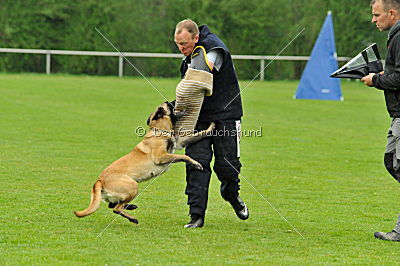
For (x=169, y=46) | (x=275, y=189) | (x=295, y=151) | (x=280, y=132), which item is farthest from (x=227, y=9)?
(x=275, y=189)

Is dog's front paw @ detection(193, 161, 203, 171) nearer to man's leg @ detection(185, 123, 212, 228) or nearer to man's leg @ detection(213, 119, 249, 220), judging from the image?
man's leg @ detection(185, 123, 212, 228)

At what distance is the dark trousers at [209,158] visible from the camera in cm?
700

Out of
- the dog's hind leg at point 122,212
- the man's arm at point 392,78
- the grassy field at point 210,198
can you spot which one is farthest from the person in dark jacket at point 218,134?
the man's arm at point 392,78

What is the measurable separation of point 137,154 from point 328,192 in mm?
3344

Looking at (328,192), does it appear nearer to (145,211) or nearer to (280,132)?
(145,211)

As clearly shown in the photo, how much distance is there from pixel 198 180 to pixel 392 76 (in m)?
2.15

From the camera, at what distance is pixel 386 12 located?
6301mm

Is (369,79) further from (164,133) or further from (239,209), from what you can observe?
(164,133)

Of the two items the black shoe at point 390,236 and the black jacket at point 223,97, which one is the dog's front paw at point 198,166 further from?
the black shoe at point 390,236

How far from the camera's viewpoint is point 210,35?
685cm

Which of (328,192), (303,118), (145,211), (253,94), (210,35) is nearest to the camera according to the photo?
(210,35)

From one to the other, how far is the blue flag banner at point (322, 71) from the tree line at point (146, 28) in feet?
20.7

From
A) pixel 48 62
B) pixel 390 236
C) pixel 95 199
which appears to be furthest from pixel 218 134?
pixel 48 62

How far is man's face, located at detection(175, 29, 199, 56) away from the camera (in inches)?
263
